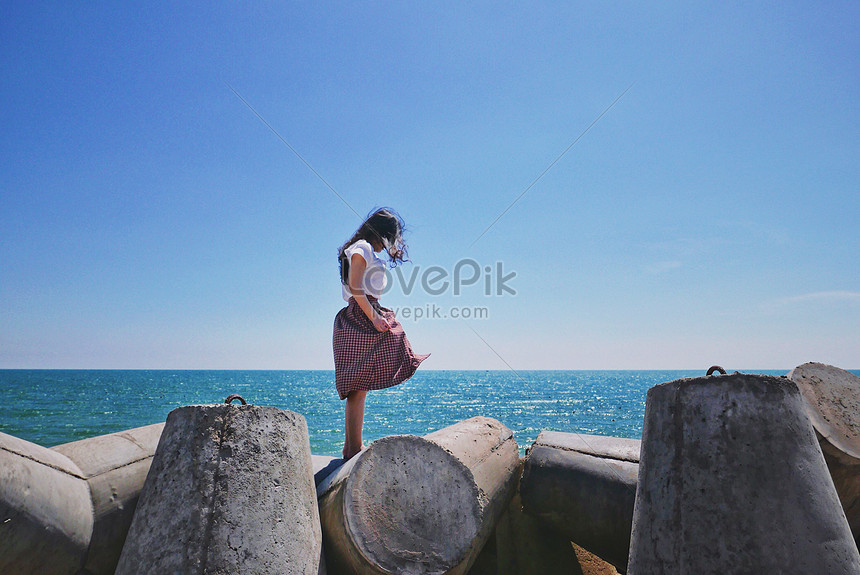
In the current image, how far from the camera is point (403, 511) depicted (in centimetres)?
252

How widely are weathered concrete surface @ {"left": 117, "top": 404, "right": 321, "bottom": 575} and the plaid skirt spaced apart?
4.10 feet

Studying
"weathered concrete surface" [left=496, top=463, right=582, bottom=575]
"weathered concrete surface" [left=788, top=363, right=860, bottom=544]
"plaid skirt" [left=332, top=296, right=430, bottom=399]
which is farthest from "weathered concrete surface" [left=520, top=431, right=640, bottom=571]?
"plaid skirt" [left=332, top=296, right=430, bottom=399]

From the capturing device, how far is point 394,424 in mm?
30406

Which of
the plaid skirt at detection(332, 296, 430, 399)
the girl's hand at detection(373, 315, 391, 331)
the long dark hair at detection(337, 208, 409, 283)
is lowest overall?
the plaid skirt at detection(332, 296, 430, 399)

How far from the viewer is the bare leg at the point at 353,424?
359cm

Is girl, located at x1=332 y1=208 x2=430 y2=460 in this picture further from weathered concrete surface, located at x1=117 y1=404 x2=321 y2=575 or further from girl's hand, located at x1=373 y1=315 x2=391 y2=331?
weathered concrete surface, located at x1=117 y1=404 x2=321 y2=575

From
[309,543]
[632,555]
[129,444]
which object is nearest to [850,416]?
[632,555]

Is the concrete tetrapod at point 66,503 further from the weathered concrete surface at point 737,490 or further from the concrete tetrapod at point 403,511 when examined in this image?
the weathered concrete surface at point 737,490

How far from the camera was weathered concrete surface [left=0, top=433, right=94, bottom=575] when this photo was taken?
212cm

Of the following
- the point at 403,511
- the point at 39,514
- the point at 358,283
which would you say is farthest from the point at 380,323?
the point at 39,514

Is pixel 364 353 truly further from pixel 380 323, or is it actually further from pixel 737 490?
pixel 737 490

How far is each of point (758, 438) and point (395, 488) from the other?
1590 mm

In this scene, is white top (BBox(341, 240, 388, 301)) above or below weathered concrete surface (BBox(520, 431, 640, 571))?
above

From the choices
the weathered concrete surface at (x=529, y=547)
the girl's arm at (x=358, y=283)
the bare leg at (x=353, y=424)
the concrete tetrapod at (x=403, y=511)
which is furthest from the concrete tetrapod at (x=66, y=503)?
the weathered concrete surface at (x=529, y=547)
